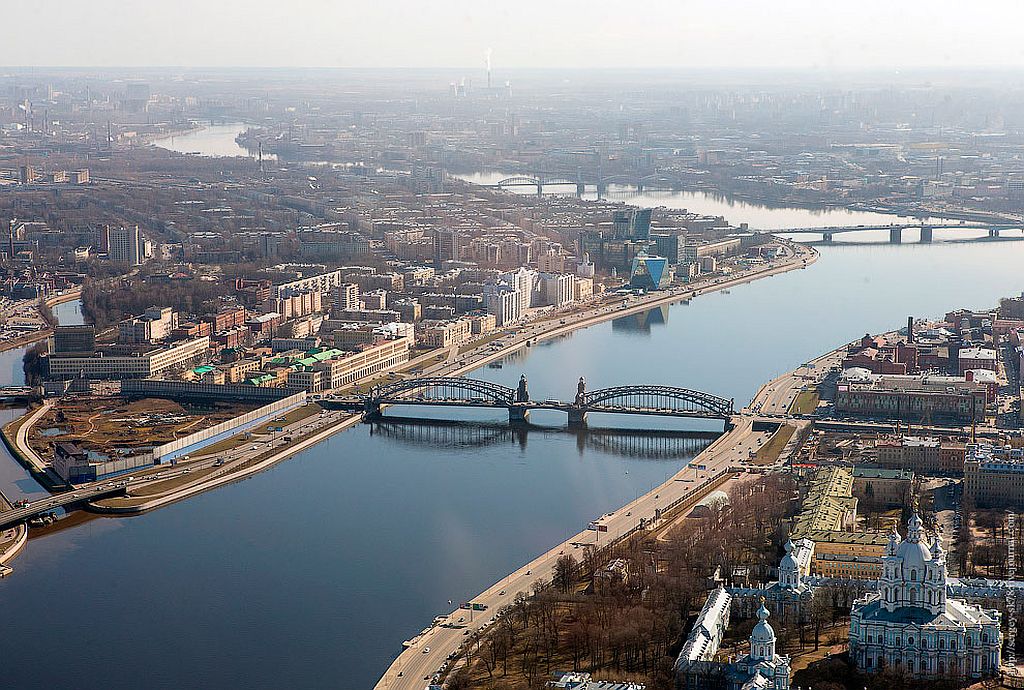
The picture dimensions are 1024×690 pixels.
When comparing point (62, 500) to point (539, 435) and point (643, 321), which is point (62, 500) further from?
point (643, 321)

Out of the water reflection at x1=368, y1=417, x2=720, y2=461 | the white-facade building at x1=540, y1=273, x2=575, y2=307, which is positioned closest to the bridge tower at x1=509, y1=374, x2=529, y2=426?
the water reflection at x1=368, y1=417, x2=720, y2=461

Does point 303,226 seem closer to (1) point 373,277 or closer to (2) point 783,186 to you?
(1) point 373,277

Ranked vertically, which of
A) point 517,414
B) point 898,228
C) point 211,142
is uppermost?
point 898,228

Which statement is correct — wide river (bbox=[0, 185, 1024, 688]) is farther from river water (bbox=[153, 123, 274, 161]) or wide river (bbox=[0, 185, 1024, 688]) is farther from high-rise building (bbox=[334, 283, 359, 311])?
river water (bbox=[153, 123, 274, 161])

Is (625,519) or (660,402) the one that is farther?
(660,402)

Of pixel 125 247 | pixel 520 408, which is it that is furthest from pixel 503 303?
pixel 125 247

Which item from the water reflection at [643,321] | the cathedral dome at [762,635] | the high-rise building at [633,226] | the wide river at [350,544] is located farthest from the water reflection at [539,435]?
the high-rise building at [633,226]

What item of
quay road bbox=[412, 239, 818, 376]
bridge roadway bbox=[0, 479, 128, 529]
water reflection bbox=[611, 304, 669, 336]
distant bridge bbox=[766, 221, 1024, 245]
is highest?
distant bridge bbox=[766, 221, 1024, 245]

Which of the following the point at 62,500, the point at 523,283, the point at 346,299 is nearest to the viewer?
the point at 62,500
